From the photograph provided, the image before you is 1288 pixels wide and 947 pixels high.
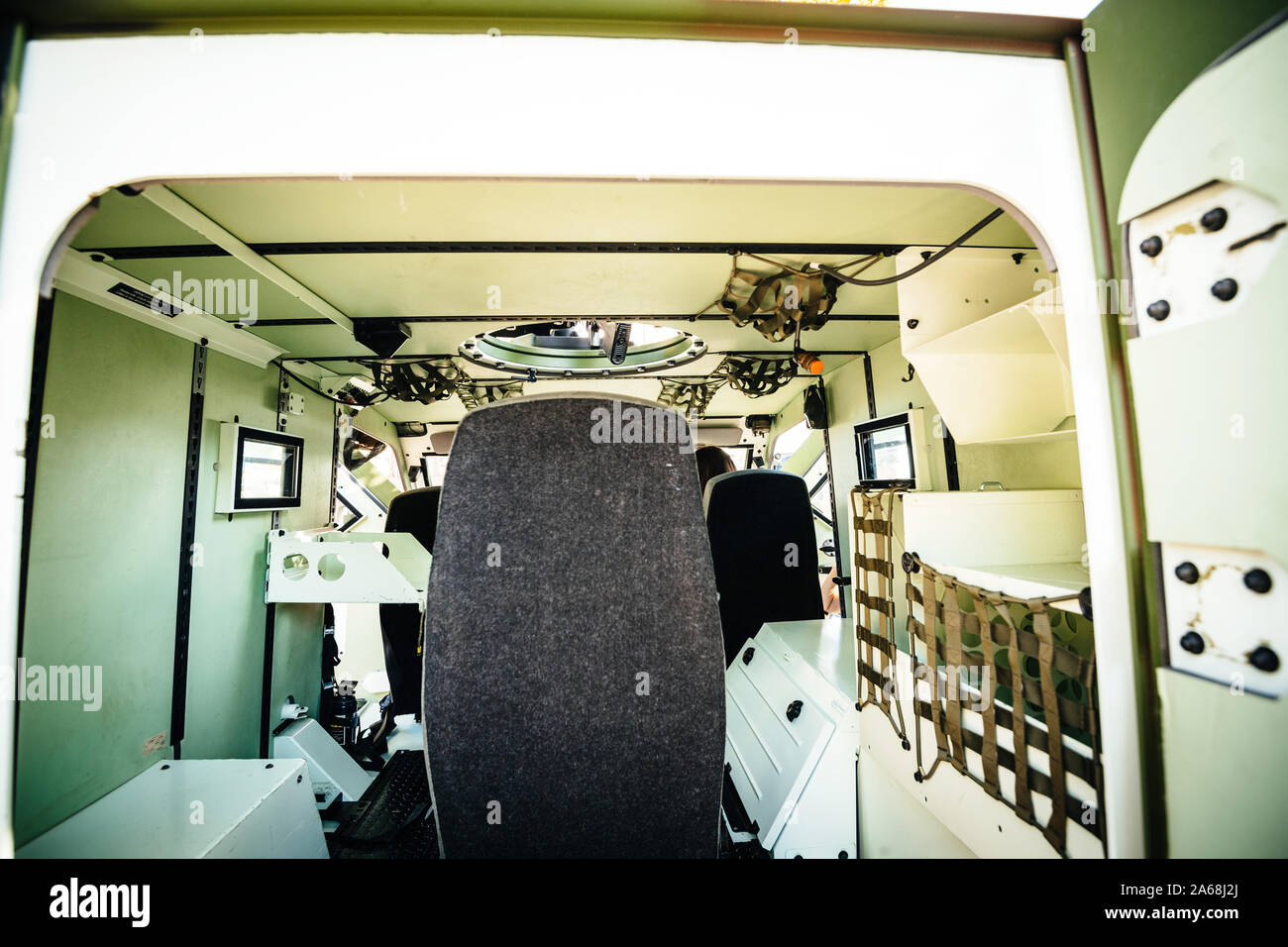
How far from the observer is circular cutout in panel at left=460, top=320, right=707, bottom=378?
3551mm

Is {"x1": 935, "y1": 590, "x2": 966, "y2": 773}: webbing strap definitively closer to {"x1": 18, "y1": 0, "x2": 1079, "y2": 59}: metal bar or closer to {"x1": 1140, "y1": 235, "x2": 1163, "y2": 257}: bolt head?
{"x1": 1140, "y1": 235, "x2": 1163, "y2": 257}: bolt head

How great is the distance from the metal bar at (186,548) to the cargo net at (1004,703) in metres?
3.22

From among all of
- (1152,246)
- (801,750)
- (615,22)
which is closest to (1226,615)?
(1152,246)

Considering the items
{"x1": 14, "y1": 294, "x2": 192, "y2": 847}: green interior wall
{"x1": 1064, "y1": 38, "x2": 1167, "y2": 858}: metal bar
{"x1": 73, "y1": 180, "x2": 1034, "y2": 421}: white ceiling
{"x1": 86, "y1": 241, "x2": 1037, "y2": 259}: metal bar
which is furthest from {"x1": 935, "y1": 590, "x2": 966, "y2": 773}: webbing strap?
{"x1": 14, "y1": 294, "x2": 192, "y2": 847}: green interior wall

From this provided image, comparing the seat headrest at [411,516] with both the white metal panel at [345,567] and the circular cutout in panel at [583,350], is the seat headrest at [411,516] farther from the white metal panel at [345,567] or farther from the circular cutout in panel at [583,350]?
the circular cutout in panel at [583,350]

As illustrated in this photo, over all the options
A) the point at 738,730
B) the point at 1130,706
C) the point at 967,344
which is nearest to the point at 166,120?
the point at 1130,706

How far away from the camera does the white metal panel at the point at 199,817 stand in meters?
1.49

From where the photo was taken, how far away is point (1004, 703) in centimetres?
107

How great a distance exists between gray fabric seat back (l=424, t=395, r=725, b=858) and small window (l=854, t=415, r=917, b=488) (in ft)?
7.19

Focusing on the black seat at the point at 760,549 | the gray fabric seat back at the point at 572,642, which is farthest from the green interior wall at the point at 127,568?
the black seat at the point at 760,549

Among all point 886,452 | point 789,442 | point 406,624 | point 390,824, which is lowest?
point 390,824

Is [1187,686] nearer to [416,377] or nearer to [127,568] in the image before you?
[127,568]

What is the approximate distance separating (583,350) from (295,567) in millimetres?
2841

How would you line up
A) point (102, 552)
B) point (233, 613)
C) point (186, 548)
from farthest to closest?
point (233, 613) < point (186, 548) < point (102, 552)
